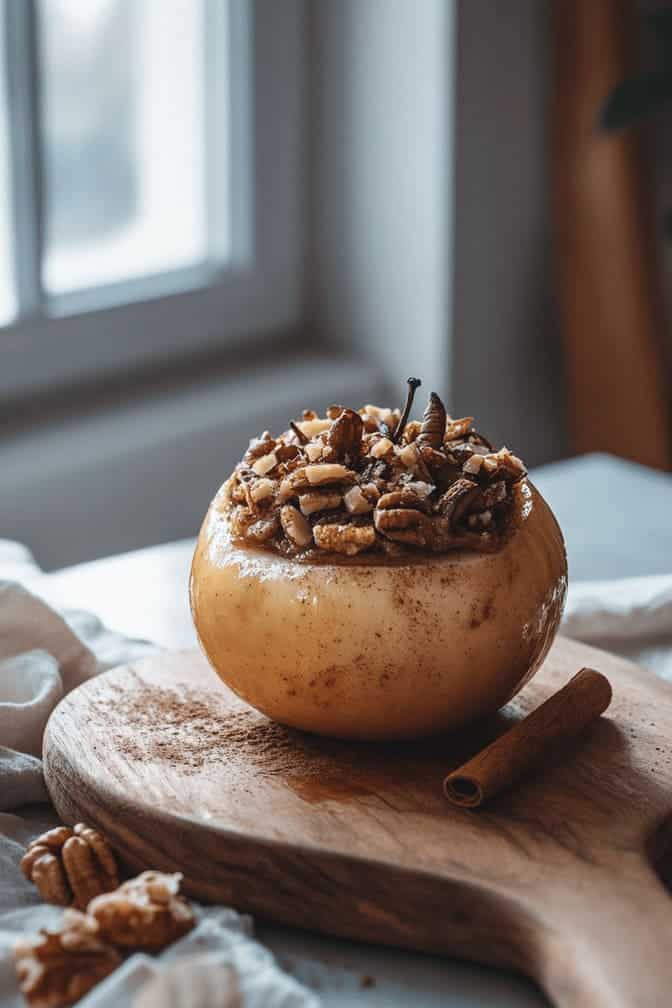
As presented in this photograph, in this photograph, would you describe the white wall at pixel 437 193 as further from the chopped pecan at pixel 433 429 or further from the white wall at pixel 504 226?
the chopped pecan at pixel 433 429

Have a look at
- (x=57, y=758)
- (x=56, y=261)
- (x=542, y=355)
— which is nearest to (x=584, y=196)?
(x=542, y=355)

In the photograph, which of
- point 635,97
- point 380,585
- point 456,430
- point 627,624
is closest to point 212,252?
point 635,97

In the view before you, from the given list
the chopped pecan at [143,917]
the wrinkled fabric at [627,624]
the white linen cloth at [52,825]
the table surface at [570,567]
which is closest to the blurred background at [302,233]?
the table surface at [570,567]

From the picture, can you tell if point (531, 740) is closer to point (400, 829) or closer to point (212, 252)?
point (400, 829)

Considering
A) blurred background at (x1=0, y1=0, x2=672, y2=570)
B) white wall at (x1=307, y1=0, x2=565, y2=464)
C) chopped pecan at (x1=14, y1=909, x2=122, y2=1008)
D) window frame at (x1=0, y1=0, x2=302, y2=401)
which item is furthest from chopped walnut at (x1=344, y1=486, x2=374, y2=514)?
white wall at (x1=307, y1=0, x2=565, y2=464)

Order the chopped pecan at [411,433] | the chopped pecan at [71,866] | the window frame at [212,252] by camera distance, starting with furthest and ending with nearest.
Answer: the window frame at [212,252] → the chopped pecan at [411,433] → the chopped pecan at [71,866]

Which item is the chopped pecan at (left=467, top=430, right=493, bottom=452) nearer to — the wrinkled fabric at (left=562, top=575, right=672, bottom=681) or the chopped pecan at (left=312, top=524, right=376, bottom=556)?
the chopped pecan at (left=312, top=524, right=376, bottom=556)
